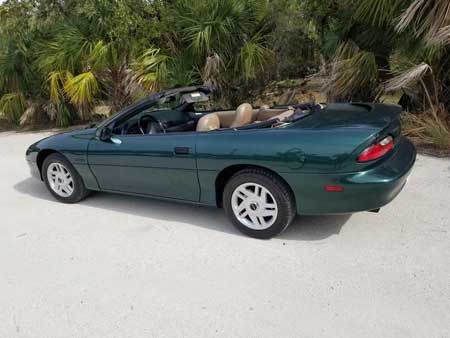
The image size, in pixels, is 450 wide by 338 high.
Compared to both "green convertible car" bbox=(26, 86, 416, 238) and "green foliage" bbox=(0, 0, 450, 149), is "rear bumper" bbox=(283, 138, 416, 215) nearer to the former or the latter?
"green convertible car" bbox=(26, 86, 416, 238)

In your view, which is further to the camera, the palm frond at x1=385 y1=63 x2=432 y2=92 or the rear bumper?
the palm frond at x1=385 y1=63 x2=432 y2=92

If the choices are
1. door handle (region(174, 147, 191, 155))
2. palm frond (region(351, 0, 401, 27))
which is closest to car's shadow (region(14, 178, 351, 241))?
door handle (region(174, 147, 191, 155))

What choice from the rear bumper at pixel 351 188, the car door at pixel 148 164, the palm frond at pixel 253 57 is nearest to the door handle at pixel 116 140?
the car door at pixel 148 164

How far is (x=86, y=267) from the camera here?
3.19 metres

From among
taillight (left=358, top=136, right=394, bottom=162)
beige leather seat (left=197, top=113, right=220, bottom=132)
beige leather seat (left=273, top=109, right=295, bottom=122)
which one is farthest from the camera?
beige leather seat (left=197, top=113, right=220, bottom=132)

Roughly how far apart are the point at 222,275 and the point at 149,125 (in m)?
1.96

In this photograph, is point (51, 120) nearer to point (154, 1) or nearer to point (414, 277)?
point (154, 1)

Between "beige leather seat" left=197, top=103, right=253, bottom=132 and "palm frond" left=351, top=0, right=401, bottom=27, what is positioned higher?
"palm frond" left=351, top=0, right=401, bottom=27

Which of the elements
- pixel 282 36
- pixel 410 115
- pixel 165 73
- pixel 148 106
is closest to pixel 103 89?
pixel 165 73

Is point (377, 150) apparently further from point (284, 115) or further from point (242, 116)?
point (242, 116)

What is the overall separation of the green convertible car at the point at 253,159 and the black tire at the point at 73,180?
0.01m

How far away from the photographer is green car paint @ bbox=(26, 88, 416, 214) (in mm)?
2916

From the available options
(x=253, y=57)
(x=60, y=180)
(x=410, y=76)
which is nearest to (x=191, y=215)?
(x=60, y=180)

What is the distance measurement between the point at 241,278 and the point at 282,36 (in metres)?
5.97
